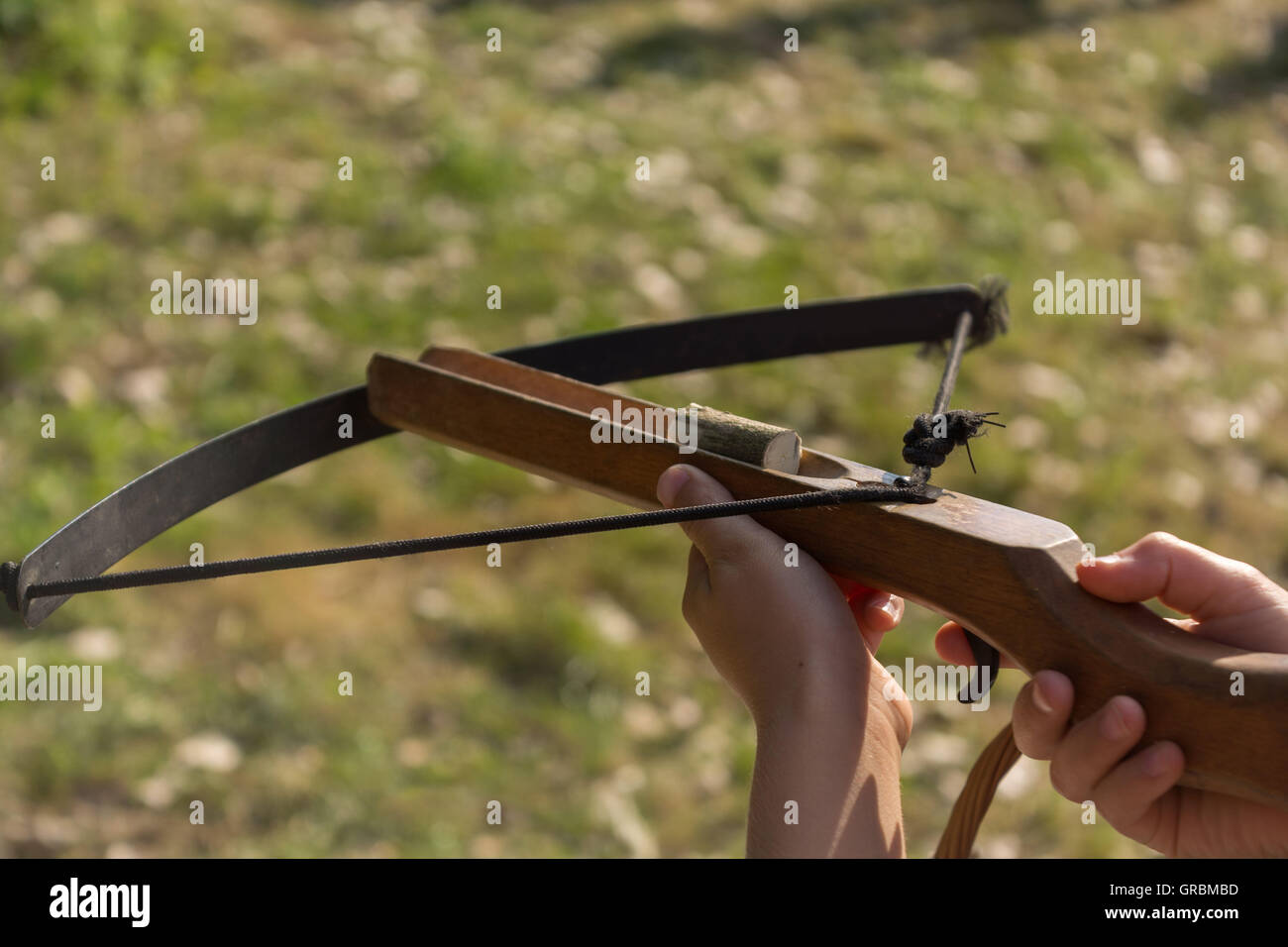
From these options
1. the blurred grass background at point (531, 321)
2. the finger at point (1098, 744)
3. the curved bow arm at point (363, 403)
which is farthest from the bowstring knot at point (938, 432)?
the blurred grass background at point (531, 321)

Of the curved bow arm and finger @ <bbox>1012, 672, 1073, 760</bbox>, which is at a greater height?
the curved bow arm

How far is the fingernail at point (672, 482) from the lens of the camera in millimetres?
1302

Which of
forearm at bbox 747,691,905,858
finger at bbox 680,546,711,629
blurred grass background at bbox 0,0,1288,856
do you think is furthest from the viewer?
blurred grass background at bbox 0,0,1288,856

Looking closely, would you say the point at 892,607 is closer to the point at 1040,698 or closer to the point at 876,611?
the point at 876,611

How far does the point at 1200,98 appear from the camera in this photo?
20.1ft

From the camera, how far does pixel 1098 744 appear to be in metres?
1.16

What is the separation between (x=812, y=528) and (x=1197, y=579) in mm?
396

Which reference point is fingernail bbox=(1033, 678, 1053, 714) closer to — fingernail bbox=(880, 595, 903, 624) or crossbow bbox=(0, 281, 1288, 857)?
crossbow bbox=(0, 281, 1288, 857)

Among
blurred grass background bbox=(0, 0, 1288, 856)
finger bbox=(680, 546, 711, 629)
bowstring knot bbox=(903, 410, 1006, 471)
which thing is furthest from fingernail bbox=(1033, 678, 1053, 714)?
blurred grass background bbox=(0, 0, 1288, 856)

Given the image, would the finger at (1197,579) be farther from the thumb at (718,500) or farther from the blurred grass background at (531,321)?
the blurred grass background at (531,321)

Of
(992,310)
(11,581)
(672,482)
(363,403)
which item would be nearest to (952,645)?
(672,482)

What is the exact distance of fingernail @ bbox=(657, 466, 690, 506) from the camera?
1.30 m

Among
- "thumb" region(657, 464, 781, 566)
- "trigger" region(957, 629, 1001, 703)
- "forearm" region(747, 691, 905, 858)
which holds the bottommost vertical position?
"forearm" region(747, 691, 905, 858)

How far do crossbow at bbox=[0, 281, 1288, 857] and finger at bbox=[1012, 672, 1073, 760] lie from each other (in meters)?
0.02
